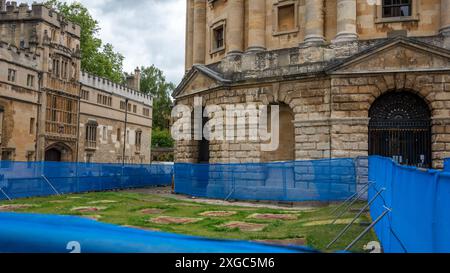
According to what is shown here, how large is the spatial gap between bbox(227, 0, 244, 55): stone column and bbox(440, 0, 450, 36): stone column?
33.6 ft

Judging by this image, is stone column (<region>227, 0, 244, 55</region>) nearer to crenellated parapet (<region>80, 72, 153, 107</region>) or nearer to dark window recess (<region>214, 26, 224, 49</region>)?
dark window recess (<region>214, 26, 224, 49</region>)

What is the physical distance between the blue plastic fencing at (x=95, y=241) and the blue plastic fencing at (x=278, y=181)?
16608 millimetres

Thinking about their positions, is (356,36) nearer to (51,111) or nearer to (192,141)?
(192,141)

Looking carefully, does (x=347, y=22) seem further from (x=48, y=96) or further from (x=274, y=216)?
(x=48, y=96)

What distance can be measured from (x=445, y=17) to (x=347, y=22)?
13.9 feet

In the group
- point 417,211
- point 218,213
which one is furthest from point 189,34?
point 417,211

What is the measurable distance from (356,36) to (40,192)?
17320 mm

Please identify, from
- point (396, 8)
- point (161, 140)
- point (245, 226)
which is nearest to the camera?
point (245, 226)

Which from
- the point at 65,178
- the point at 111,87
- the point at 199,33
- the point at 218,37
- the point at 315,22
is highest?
the point at 199,33

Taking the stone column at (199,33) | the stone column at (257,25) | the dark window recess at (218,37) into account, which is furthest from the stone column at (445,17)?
the stone column at (199,33)

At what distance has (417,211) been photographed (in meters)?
5.75

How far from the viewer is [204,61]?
101ft

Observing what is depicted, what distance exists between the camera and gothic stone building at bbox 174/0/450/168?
20.5 metres

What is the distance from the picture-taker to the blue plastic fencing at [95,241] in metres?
2.87
